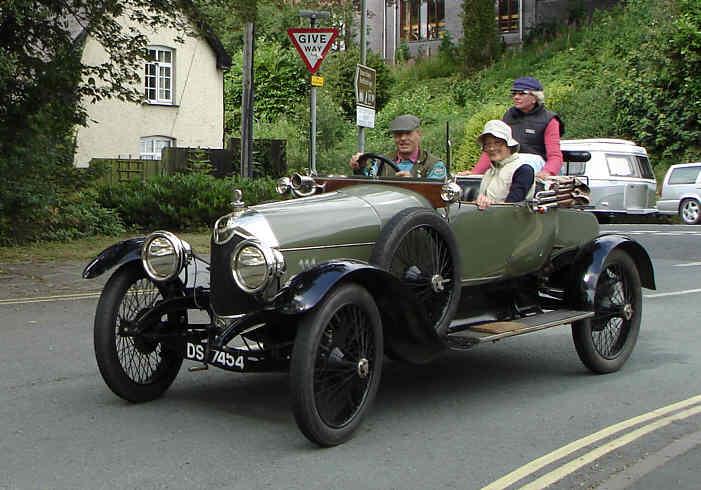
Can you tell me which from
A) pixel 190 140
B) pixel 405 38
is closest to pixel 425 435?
pixel 190 140

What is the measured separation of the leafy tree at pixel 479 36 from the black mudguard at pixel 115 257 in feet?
129

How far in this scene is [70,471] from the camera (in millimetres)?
4449

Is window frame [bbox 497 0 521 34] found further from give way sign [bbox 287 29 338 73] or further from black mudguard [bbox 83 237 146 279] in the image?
black mudguard [bbox 83 237 146 279]

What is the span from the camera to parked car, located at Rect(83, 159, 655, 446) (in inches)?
195

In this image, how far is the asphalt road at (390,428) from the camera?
14.6 feet

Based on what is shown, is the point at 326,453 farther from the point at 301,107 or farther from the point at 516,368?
the point at 301,107

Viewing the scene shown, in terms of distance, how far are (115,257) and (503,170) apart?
9.33 feet

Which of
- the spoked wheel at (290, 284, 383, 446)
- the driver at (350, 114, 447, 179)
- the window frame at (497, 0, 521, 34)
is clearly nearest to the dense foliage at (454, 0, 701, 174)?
the window frame at (497, 0, 521, 34)

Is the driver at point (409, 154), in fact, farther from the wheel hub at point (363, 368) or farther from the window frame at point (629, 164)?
the window frame at point (629, 164)

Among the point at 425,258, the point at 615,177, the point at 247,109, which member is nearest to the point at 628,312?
the point at 425,258

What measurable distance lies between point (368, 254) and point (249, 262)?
2.95 feet

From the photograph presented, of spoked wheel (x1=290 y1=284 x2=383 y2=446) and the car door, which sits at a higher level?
the car door

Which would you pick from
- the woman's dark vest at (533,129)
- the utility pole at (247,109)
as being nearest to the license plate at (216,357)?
the woman's dark vest at (533,129)

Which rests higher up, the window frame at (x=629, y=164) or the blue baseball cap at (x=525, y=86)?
the window frame at (x=629, y=164)
